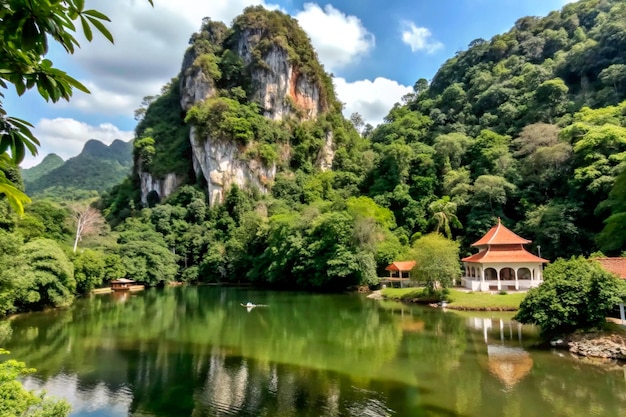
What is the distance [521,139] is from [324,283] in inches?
1048

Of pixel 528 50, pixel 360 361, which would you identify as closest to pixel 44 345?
pixel 360 361

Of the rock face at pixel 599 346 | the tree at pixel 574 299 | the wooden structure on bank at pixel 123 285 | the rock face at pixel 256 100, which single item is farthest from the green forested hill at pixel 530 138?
the wooden structure on bank at pixel 123 285

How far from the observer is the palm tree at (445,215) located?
4150cm

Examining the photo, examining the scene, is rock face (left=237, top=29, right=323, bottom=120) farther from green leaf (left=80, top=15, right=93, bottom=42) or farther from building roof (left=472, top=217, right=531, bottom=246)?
green leaf (left=80, top=15, right=93, bottom=42)

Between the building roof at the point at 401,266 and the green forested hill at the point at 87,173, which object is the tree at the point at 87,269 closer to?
the building roof at the point at 401,266

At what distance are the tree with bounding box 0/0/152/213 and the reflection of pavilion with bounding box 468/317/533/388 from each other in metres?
13.9

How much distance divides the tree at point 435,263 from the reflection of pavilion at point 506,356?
7.37 meters

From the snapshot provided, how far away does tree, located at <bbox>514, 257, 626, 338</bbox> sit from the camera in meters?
15.6

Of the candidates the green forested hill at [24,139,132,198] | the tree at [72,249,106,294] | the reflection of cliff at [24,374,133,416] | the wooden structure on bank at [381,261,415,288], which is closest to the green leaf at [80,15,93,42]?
the reflection of cliff at [24,374,133,416]

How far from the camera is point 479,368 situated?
14047 mm

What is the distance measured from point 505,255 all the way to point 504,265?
0.80 meters

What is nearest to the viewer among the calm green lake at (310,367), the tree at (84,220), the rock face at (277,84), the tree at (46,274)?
the calm green lake at (310,367)

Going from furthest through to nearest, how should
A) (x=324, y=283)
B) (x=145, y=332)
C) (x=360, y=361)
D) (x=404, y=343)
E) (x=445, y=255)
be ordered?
(x=324, y=283), (x=445, y=255), (x=145, y=332), (x=404, y=343), (x=360, y=361)

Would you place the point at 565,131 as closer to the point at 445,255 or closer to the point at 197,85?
the point at 445,255
